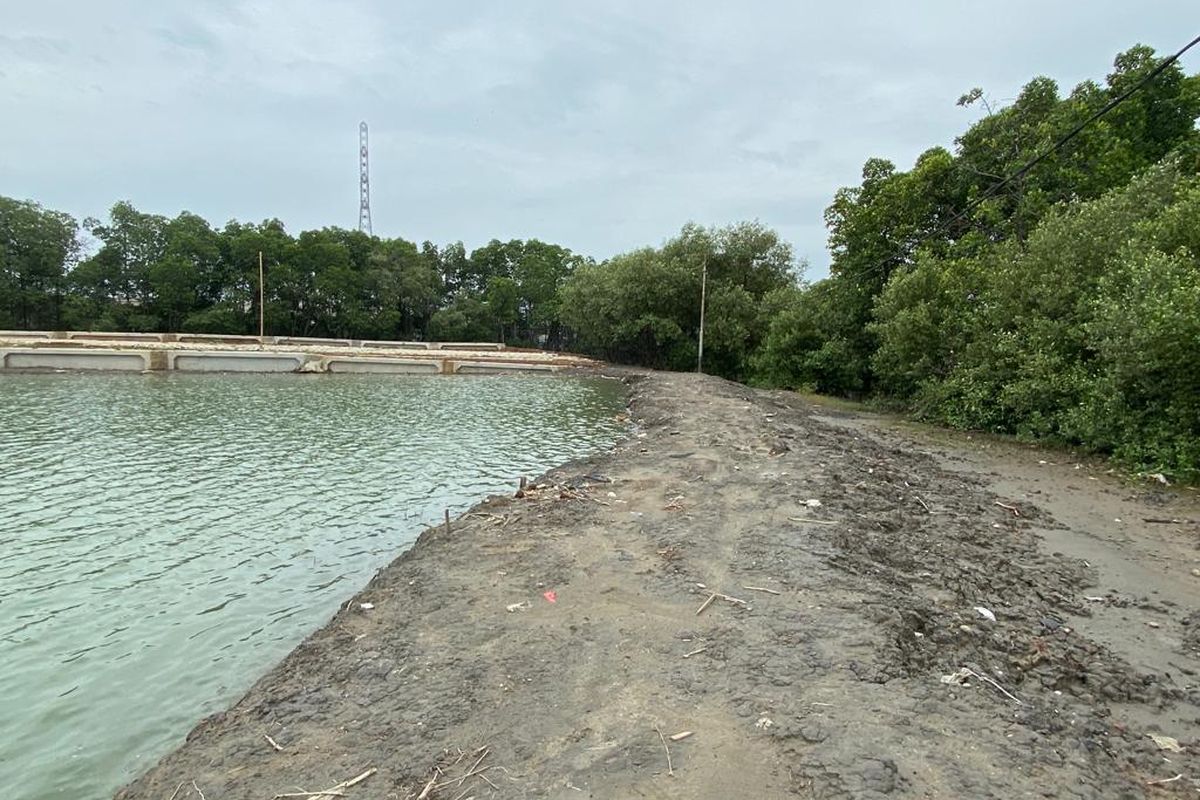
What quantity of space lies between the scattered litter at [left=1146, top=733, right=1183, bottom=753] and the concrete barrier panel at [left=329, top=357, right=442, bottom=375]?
1620 inches

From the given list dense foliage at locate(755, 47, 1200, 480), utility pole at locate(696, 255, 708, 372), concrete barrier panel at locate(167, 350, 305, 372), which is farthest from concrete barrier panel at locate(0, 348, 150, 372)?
dense foliage at locate(755, 47, 1200, 480)

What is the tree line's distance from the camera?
12727 mm

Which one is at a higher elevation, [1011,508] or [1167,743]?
[1011,508]

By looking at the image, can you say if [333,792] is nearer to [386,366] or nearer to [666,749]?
[666,749]

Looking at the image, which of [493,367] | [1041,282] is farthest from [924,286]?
[493,367]

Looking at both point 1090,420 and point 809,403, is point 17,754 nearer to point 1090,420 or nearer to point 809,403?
point 1090,420

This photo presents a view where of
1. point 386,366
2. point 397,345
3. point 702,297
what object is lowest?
point 386,366

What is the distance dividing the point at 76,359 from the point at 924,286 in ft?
Answer: 145

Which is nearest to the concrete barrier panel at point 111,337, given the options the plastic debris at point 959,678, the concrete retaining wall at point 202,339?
the concrete retaining wall at point 202,339

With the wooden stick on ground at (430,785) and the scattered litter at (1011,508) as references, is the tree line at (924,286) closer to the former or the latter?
the scattered litter at (1011,508)

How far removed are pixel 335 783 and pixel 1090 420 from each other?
50.9ft

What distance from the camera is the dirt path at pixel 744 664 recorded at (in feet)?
11.6

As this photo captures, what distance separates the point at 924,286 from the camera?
69.3ft

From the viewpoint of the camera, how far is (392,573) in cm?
724
